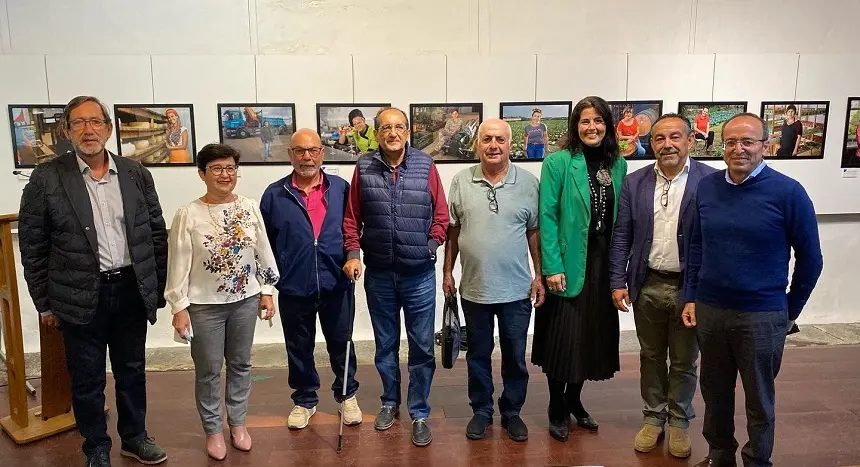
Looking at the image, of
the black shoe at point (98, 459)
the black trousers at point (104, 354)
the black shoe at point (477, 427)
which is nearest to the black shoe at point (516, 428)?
the black shoe at point (477, 427)

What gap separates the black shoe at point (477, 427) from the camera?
302 centimetres

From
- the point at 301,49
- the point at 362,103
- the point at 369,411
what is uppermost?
the point at 301,49

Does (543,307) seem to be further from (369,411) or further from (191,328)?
(191,328)

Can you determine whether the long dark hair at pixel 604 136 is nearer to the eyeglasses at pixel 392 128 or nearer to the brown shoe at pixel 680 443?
the eyeglasses at pixel 392 128

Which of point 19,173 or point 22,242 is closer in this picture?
point 22,242

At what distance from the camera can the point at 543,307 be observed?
2.96m

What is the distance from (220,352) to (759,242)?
252 cm

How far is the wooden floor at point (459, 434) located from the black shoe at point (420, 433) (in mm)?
39

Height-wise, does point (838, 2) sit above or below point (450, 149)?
above

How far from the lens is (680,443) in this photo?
112 inches

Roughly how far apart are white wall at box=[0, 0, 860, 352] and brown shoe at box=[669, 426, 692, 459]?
97.0 inches

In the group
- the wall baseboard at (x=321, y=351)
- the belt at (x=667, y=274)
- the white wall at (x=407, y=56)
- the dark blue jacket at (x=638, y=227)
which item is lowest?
the wall baseboard at (x=321, y=351)

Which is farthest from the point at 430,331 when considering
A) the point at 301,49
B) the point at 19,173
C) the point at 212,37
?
the point at 19,173

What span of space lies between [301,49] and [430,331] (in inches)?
102
